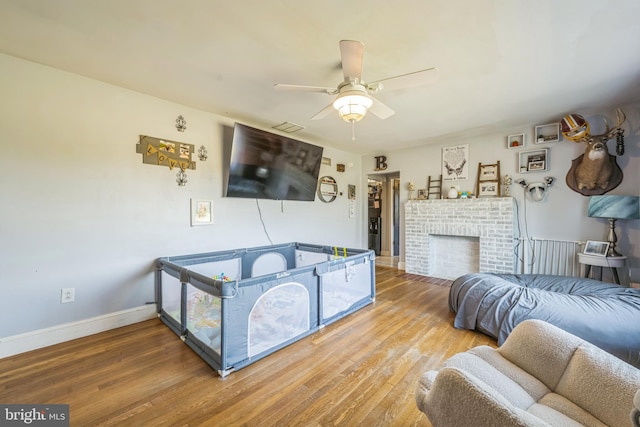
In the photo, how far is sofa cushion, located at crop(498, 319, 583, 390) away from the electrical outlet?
3326mm

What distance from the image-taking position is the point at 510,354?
1.34 m

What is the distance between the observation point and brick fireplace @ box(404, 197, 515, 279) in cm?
381

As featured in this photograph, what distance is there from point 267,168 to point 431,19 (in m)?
2.35

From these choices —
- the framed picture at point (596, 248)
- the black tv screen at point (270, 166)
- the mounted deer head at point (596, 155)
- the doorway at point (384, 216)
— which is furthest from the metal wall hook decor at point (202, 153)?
the framed picture at point (596, 248)

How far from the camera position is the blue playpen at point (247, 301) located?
1.91m

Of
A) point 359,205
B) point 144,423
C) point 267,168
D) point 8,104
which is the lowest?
point 144,423

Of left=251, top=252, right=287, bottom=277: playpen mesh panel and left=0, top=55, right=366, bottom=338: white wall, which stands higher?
left=0, top=55, right=366, bottom=338: white wall

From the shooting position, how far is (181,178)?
2.97 meters

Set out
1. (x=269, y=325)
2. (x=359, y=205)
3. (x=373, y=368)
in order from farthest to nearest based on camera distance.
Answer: (x=359, y=205) < (x=269, y=325) < (x=373, y=368)

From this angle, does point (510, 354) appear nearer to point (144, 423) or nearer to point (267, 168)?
point (144, 423)

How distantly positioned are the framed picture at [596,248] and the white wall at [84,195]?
4.48 meters

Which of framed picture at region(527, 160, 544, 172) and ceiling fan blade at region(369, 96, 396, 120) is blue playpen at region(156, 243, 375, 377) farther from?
framed picture at region(527, 160, 544, 172)

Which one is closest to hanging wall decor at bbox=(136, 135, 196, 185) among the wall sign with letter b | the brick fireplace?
the wall sign with letter b

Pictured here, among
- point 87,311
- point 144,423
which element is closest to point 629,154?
point 144,423
